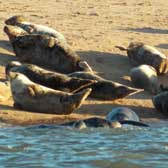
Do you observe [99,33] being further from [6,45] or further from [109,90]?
[109,90]

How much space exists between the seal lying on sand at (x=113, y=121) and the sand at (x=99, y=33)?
1.71ft

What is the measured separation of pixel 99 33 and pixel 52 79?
13.5 feet

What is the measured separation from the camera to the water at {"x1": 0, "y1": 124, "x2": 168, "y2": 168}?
8195 mm

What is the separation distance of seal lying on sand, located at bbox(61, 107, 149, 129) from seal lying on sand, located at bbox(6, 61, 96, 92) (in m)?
0.96

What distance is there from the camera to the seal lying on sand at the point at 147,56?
13.4 m

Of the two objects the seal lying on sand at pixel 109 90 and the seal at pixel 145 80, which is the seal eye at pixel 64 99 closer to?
the seal lying on sand at pixel 109 90

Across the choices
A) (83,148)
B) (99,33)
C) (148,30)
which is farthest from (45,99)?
(148,30)

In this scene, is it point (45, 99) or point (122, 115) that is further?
point (45, 99)

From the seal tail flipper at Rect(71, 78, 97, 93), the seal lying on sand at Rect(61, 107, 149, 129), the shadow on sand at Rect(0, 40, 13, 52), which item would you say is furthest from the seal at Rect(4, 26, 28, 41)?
the seal lying on sand at Rect(61, 107, 149, 129)

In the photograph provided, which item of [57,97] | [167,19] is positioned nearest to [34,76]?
[57,97]

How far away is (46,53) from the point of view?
13.2m

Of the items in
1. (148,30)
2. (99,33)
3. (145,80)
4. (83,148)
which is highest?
(83,148)

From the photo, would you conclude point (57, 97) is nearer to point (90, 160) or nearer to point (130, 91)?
point (130, 91)

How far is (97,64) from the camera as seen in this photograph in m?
13.6
